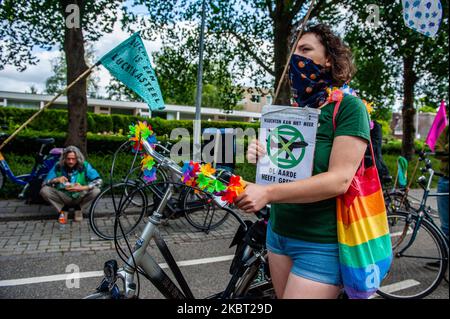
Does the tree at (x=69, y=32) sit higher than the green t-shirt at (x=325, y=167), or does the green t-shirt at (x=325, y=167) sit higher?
the tree at (x=69, y=32)

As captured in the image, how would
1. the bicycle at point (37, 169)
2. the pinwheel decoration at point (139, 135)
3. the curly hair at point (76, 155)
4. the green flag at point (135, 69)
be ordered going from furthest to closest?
the bicycle at point (37, 169) → the curly hair at point (76, 155) → the green flag at point (135, 69) → the pinwheel decoration at point (139, 135)

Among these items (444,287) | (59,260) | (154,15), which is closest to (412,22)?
(444,287)

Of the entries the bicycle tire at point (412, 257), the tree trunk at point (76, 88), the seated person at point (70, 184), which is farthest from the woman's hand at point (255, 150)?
the tree trunk at point (76, 88)

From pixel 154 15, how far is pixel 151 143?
22.1 ft

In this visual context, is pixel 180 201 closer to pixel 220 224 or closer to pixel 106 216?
pixel 220 224

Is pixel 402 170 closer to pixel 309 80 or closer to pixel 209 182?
pixel 309 80

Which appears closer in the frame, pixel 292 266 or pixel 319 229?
pixel 319 229

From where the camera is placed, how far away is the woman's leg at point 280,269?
1745 mm

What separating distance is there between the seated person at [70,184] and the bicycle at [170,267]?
12.2 ft

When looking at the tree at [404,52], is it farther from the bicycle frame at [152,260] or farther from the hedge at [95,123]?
the bicycle frame at [152,260]

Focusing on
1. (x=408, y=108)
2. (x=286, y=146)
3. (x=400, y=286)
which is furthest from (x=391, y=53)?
(x=286, y=146)

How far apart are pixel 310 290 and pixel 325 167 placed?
513 mm

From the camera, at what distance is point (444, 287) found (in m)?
3.71

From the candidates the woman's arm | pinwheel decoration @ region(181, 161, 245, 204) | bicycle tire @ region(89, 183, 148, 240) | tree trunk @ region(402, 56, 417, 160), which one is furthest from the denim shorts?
tree trunk @ region(402, 56, 417, 160)
